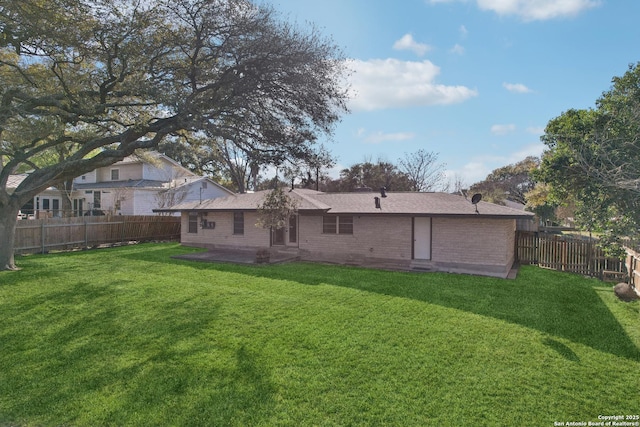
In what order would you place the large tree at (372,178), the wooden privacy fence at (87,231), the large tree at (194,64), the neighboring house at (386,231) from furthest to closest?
Result: the large tree at (372,178)
the wooden privacy fence at (87,231)
the neighboring house at (386,231)
the large tree at (194,64)

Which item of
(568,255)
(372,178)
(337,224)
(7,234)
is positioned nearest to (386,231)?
(337,224)

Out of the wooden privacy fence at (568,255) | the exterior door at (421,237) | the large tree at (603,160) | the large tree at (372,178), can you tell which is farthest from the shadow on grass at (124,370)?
the large tree at (372,178)

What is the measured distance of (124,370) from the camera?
5266mm

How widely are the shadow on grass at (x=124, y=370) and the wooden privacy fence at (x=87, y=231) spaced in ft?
33.6

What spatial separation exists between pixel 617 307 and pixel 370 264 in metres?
7.94

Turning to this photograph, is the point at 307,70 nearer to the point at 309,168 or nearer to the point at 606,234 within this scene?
the point at 309,168

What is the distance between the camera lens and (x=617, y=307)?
8875 mm

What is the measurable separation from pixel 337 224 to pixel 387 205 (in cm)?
239

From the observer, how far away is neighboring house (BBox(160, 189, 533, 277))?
12.9 metres

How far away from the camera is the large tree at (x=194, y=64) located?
9.39 metres

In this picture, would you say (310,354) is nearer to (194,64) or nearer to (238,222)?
(194,64)

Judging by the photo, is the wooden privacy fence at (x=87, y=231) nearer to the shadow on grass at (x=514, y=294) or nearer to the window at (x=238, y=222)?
the window at (x=238, y=222)

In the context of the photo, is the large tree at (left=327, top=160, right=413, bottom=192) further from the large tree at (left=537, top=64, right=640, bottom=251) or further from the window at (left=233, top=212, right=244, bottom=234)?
the large tree at (left=537, top=64, right=640, bottom=251)

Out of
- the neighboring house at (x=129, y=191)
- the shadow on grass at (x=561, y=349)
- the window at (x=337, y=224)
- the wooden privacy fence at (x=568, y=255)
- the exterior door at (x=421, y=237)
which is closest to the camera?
the shadow on grass at (x=561, y=349)
